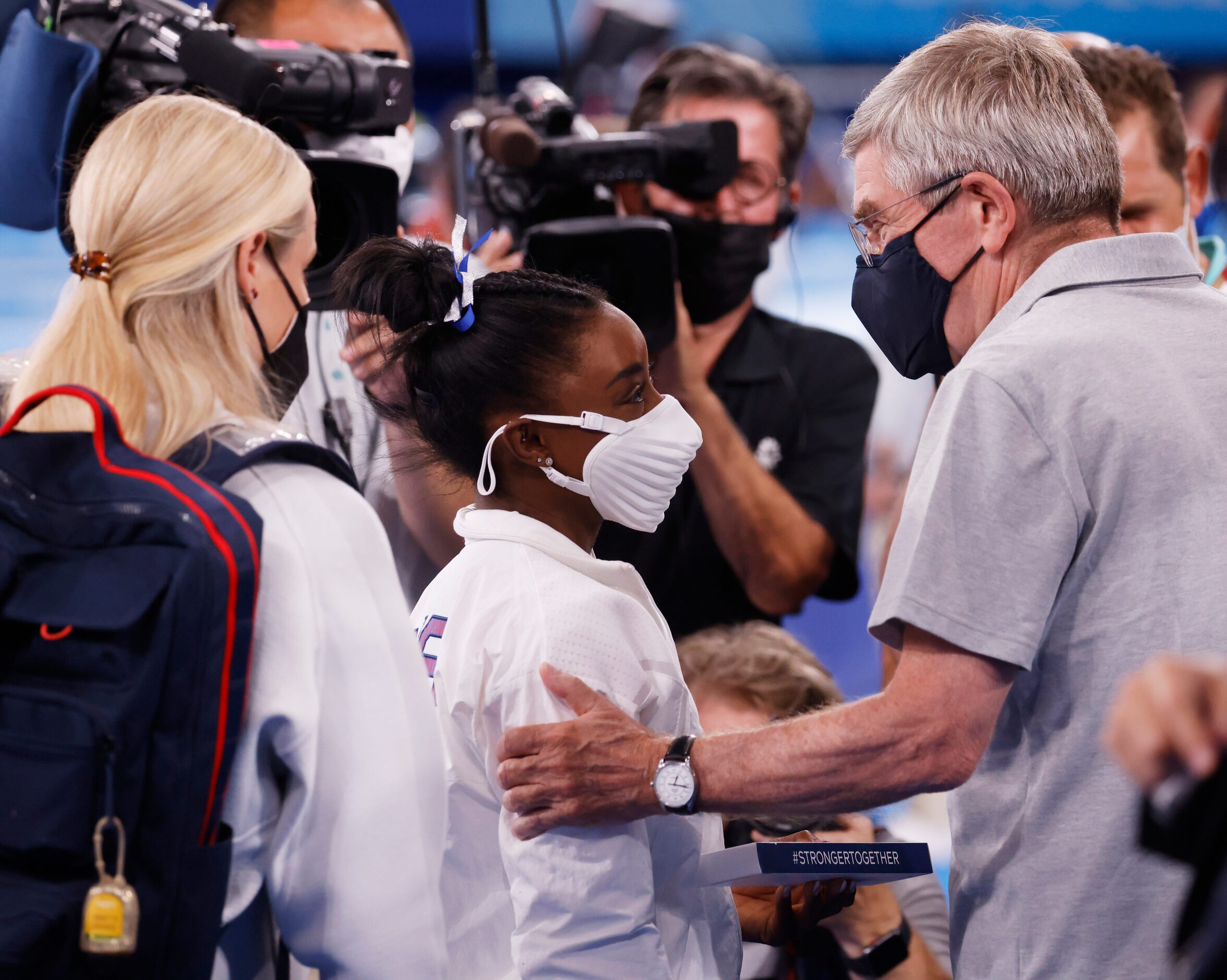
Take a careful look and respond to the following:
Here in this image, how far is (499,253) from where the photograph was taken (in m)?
2.24

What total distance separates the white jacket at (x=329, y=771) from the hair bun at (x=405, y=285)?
1.13 ft

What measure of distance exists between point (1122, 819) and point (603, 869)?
1.64 feet

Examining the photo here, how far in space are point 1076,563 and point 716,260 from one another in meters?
1.37

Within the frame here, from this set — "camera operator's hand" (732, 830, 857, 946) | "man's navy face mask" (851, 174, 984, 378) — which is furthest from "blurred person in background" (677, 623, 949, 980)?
"man's navy face mask" (851, 174, 984, 378)

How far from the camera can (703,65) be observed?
103 inches

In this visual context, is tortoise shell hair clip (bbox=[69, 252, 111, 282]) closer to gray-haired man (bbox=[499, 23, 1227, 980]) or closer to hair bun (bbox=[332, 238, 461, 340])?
hair bun (bbox=[332, 238, 461, 340])

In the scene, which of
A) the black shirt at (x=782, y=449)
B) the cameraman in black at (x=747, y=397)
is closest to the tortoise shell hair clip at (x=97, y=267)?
the cameraman in black at (x=747, y=397)

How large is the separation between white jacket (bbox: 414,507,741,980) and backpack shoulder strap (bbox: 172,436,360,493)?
27cm

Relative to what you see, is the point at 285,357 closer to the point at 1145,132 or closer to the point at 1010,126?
the point at 1010,126

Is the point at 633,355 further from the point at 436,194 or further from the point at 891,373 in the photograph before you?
the point at 436,194

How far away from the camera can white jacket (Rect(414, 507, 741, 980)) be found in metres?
1.21

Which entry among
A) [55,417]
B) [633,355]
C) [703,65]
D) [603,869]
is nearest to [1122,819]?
[603,869]

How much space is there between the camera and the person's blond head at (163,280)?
3.72ft

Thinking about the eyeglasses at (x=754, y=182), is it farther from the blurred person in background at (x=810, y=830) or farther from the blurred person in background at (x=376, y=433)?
the blurred person in background at (x=810, y=830)
